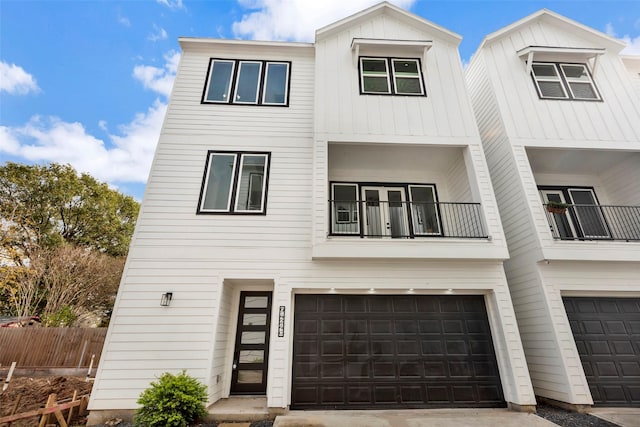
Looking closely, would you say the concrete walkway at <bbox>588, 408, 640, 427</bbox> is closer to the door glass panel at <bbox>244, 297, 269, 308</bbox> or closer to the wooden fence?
the door glass panel at <bbox>244, 297, 269, 308</bbox>

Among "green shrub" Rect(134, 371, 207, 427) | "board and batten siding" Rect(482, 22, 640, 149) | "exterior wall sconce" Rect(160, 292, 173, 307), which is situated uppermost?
"board and batten siding" Rect(482, 22, 640, 149)

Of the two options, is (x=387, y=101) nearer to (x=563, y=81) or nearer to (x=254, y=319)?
(x=563, y=81)

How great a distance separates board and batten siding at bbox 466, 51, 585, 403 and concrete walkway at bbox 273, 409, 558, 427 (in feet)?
4.12

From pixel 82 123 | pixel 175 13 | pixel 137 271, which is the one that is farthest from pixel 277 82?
pixel 82 123

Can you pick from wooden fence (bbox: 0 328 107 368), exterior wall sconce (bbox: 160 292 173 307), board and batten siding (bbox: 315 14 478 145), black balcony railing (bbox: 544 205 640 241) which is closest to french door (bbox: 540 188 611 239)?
black balcony railing (bbox: 544 205 640 241)

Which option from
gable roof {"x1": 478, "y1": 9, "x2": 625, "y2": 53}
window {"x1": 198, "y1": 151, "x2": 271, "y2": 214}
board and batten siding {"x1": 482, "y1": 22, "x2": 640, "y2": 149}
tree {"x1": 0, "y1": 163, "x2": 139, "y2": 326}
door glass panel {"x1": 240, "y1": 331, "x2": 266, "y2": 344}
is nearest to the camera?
door glass panel {"x1": 240, "y1": 331, "x2": 266, "y2": 344}

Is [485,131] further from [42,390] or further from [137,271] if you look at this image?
[42,390]

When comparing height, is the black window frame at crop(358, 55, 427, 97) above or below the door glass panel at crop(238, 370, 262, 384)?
above

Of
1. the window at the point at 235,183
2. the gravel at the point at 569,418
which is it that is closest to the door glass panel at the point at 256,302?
the window at the point at 235,183

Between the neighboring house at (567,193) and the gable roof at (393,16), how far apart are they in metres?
1.21

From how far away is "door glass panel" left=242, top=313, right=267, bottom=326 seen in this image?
5797 millimetres

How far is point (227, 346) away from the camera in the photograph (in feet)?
18.0

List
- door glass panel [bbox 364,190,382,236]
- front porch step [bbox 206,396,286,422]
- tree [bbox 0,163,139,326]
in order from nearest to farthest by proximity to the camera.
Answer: front porch step [bbox 206,396,286,422], door glass panel [bbox 364,190,382,236], tree [bbox 0,163,139,326]

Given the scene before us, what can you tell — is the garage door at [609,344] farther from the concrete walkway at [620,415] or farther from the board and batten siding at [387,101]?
the board and batten siding at [387,101]
